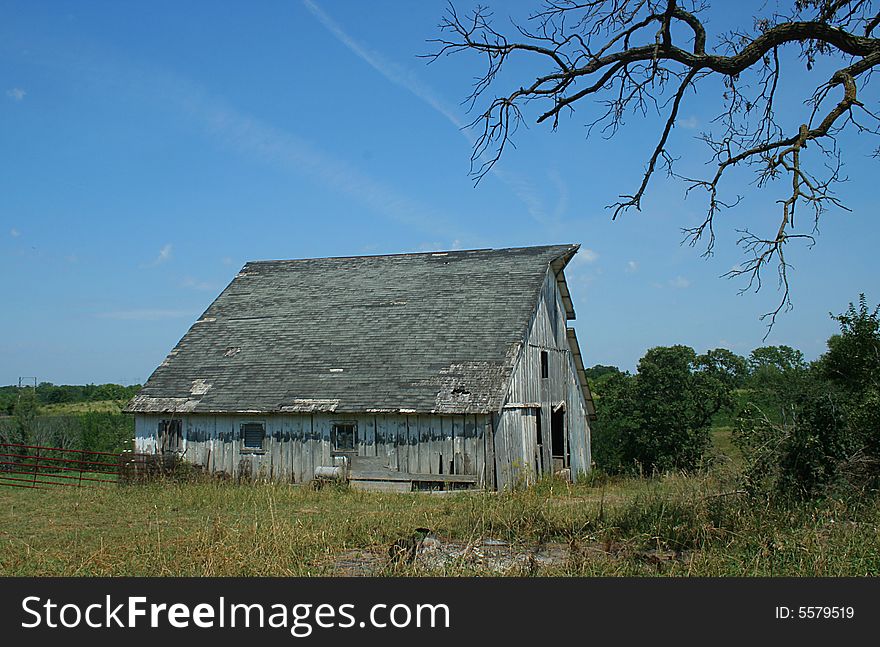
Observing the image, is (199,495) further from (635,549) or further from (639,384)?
(639,384)

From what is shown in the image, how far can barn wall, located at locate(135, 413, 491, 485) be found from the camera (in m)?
Result: 20.5

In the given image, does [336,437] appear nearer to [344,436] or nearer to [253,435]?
[344,436]

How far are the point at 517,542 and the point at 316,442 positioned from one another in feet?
41.8

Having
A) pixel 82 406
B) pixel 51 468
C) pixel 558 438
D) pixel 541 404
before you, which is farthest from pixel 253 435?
pixel 82 406

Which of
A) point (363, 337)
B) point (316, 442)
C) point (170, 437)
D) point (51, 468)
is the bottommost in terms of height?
point (51, 468)

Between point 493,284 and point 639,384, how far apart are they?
831cm

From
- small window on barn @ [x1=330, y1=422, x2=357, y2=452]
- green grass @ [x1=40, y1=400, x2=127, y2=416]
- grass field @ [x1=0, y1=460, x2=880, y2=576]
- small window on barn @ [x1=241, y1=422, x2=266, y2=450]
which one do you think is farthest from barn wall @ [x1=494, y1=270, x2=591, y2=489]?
green grass @ [x1=40, y1=400, x2=127, y2=416]

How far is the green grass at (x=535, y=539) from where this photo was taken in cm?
822

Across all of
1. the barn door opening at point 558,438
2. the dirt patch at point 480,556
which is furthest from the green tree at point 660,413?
the dirt patch at point 480,556

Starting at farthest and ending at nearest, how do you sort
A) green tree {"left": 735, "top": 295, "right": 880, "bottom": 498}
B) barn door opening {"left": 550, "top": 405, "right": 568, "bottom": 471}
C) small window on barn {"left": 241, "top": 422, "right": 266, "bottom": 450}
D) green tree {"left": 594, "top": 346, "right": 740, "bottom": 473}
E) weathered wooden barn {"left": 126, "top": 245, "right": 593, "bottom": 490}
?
1. green tree {"left": 594, "top": 346, "right": 740, "bottom": 473}
2. barn door opening {"left": 550, "top": 405, "right": 568, "bottom": 471}
3. small window on barn {"left": 241, "top": 422, "right": 266, "bottom": 450}
4. weathered wooden barn {"left": 126, "top": 245, "right": 593, "bottom": 490}
5. green tree {"left": 735, "top": 295, "right": 880, "bottom": 498}

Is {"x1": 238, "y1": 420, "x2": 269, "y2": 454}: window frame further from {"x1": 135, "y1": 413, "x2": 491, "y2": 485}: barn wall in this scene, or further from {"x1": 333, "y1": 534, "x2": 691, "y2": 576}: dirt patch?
{"x1": 333, "y1": 534, "x2": 691, "y2": 576}: dirt patch

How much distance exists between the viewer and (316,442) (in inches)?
862

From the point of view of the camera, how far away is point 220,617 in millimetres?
6637

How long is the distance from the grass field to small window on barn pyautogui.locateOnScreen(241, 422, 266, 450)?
829 cm
